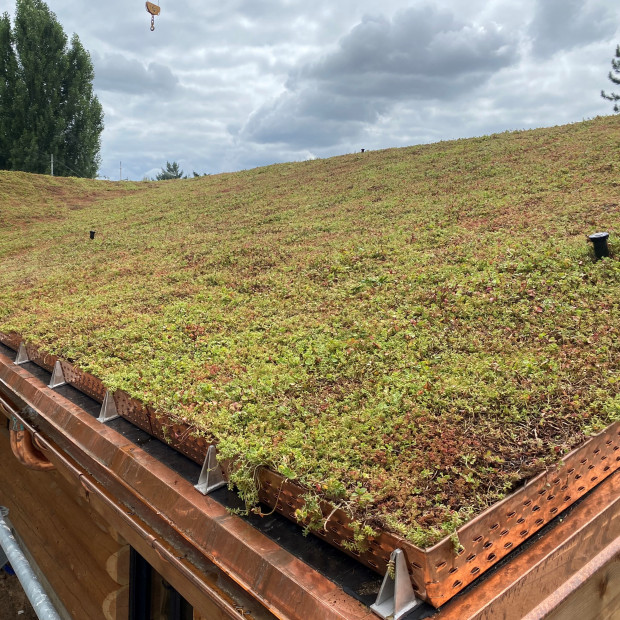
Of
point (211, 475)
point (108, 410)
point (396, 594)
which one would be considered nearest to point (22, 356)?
point (108, 410)

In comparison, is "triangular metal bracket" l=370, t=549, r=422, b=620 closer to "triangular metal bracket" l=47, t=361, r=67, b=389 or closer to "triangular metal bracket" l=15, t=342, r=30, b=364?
"triangular metal bracket" l=47, t=361, r=67, b=389

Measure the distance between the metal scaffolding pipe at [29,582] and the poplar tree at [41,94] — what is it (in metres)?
31.6

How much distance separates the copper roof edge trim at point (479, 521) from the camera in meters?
1.70

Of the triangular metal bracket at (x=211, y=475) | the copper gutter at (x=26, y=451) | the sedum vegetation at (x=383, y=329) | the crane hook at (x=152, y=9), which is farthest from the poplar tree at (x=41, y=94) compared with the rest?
the triangular metal bracket at (x=211, y=475)

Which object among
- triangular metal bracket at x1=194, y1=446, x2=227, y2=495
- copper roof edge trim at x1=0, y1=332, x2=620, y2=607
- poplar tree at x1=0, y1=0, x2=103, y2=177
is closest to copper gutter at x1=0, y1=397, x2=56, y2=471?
copper roof edge trim at x1=0, y1=332, x2=620, y2=607

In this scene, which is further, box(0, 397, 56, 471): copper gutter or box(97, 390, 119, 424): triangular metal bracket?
box(0, 397, 56, 471): copper gutter

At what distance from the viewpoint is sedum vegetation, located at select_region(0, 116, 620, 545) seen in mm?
2318

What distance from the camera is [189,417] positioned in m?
2.80

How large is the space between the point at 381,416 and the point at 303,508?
32.5 inches

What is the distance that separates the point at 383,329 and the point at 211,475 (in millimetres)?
1995

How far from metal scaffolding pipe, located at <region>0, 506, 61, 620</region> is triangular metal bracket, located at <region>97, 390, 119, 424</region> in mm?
818

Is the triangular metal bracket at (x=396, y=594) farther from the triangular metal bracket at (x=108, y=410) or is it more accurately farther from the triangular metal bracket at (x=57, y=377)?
the triangular metal bracket at (x=57, y=377)

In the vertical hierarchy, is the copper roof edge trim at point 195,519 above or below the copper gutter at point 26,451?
above

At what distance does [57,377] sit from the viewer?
3.91 meters
